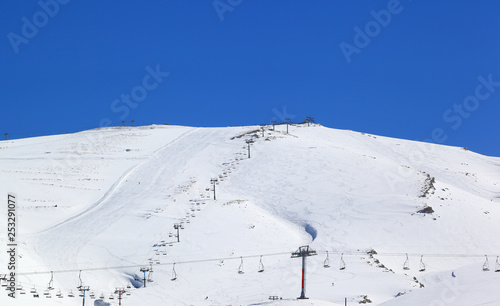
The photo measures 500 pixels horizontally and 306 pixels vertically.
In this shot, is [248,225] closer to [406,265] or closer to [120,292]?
[406,265]

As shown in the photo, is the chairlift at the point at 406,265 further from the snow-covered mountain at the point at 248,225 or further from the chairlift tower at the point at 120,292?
the chairlift tower at the point at 120,292

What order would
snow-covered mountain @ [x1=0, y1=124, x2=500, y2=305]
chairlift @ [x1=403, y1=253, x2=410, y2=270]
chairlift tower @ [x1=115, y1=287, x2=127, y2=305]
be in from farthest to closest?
chairlift @ [x1=403, y1=253, x2=410, y2=270], snow-covered mountain @ [x1=0, y1=124, x2=500, y2=305], chairlift tower @ [x1=115, y1=287, x2=127, y2=305]

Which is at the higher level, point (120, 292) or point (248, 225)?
point (248, 225)

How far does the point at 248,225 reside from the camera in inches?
2589

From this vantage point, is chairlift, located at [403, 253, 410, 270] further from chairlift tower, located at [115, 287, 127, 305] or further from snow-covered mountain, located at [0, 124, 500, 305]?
chairlift tower, located at [115, 287, 127, 305]

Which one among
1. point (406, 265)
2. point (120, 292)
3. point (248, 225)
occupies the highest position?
point (248, 225)

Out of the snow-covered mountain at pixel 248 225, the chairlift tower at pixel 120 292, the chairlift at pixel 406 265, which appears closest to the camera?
the chairlift tower at pixel 120 292

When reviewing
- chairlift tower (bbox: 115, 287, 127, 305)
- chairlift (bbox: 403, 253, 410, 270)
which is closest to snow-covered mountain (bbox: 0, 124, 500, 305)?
chairlift (bbox: 403, 253, 410, 270)

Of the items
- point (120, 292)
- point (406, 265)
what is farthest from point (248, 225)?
point (120, 292)

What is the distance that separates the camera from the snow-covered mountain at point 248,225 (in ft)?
166

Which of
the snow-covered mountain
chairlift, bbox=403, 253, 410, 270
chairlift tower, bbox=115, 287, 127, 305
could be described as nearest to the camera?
chairlift tower, bbox=115, 287, 127, 305

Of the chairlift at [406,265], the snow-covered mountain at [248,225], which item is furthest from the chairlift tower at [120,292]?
the chairlift at [406,265]

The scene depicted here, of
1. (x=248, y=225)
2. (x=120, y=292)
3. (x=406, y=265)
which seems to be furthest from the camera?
(x=248, y=225)

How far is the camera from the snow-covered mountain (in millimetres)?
50469
